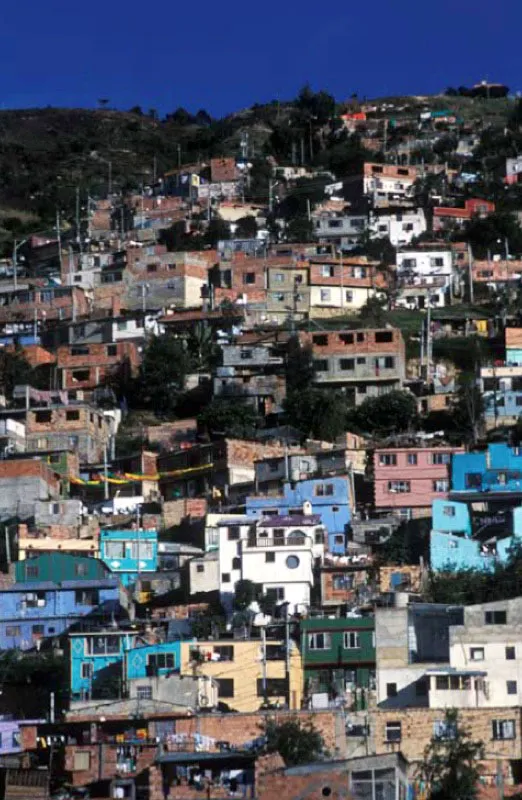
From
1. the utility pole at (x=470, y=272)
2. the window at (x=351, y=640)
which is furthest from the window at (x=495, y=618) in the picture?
the utility pole at (x=470, y=272)

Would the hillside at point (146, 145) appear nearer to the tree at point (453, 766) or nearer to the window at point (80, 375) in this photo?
the window at point (80, 375)

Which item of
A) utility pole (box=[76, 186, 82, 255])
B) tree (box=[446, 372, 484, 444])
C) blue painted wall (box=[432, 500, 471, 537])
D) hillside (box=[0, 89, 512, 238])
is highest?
hillside (box=[0, 89, 512, 238])

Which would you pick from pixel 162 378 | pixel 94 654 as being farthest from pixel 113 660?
pixel 162 378

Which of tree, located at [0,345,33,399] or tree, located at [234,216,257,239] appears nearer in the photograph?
A: tree, located at [0,345,33,399]

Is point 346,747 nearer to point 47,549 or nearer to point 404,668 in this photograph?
point 404,668

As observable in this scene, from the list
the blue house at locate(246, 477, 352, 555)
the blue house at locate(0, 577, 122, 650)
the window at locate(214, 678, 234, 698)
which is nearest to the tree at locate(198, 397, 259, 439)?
the blue house at locate(246, 477, 352, 555)

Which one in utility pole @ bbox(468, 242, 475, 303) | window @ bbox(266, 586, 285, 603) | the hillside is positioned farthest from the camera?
the hillside

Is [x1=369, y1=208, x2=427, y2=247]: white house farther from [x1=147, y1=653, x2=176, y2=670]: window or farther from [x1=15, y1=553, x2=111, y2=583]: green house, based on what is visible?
[x1=147, y1=653, x2=176, y2=670]: window
